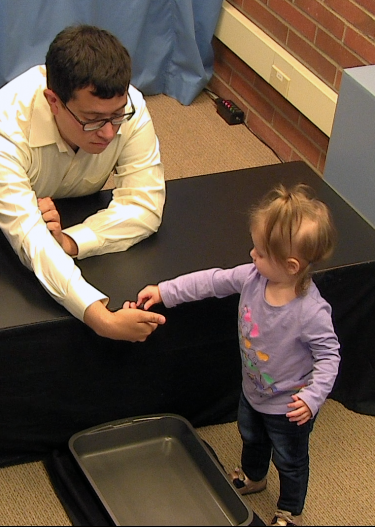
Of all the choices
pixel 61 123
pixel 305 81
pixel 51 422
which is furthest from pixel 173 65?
pixel 51 422

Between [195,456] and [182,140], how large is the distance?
1644 mm

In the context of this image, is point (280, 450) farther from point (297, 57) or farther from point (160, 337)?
point (297, 57)

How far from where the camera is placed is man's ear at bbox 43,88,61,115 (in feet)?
5.46

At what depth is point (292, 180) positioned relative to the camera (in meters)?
2.10

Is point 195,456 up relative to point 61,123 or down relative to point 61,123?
down

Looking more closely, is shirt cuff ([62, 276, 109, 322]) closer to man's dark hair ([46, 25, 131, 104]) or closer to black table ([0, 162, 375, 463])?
black table ([0, 162, 375, 463])

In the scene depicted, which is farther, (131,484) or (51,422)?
(51,422)

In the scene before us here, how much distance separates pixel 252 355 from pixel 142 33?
6.50 feet

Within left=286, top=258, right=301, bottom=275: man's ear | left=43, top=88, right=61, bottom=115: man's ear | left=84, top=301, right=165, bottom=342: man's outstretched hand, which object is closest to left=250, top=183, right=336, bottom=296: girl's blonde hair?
left=286, top=258, right=301, bottom=275: man's ear

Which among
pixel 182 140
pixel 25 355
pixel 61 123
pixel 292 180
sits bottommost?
pixel 182 140

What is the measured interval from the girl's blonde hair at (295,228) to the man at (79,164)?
0.29 meters

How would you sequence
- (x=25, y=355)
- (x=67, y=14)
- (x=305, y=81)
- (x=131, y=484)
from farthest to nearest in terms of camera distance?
(x=67, y=14) → (x=305, y=81) → (x=25, y=355) → (x=131, y=484)

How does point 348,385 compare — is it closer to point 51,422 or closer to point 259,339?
point 259,339

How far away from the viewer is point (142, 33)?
319cm
